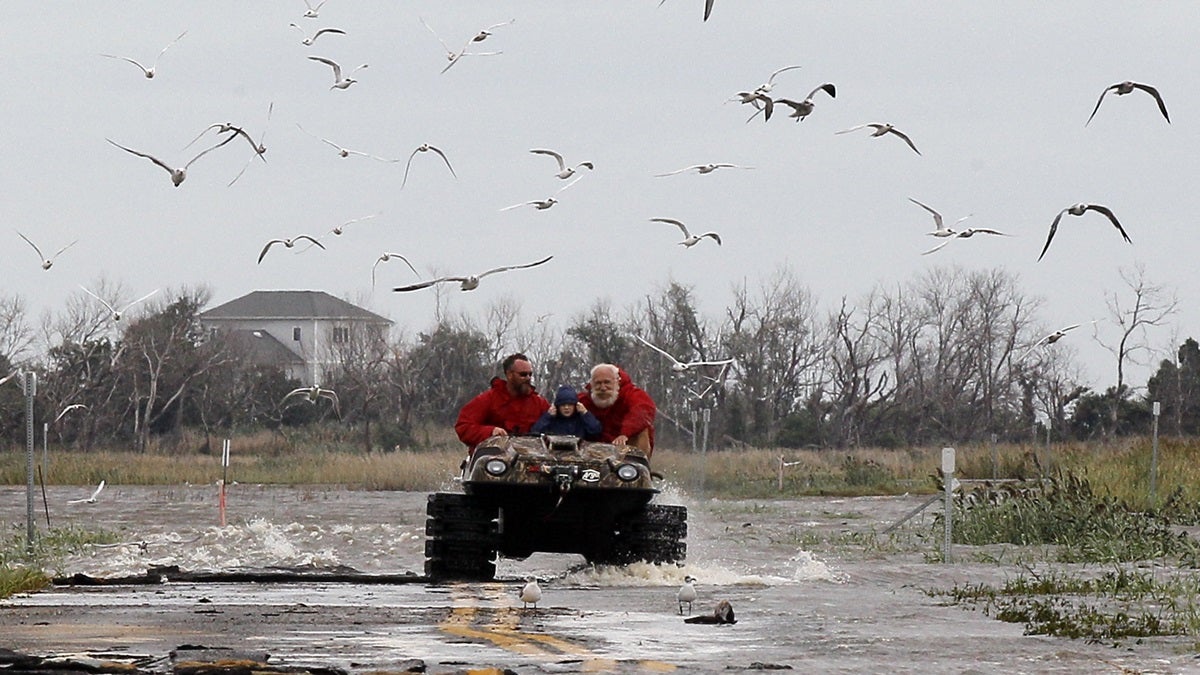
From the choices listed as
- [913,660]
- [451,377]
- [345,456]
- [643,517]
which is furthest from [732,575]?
[451,377]

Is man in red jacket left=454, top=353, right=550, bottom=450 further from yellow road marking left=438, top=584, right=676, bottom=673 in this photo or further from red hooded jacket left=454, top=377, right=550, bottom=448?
yellow road marking left=438, top=584, right=676, bottom=673

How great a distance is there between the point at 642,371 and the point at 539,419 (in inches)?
1932

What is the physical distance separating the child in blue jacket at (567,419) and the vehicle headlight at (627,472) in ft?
3.78

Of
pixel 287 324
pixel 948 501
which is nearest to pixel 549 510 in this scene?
pixel 948 501

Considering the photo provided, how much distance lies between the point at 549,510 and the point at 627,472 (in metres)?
1.01

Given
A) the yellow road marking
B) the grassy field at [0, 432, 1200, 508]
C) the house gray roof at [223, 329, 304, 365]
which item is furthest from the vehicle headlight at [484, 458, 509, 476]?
the house gray roof at [223, 329, 304, 365]

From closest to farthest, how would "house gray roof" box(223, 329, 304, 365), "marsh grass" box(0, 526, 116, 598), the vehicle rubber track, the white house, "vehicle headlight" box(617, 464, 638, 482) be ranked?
"marsh grass" box(0, 526, 116, 598) → "vehicle headlight" box(617, 464, 638, 482) → the vehicle rubber track → the white house → "house gray roof" box(223, 329, 304, 365)

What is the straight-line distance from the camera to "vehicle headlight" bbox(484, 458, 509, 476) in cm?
1864

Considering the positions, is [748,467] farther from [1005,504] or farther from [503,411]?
[503,411]

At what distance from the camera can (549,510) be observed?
19297mm

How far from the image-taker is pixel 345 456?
60562 mm

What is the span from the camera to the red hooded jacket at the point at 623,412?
19984 mm

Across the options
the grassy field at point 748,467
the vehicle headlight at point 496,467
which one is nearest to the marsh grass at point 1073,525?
the grassy field at point 748,467

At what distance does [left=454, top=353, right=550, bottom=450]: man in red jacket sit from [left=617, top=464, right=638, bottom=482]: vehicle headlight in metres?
1.67
